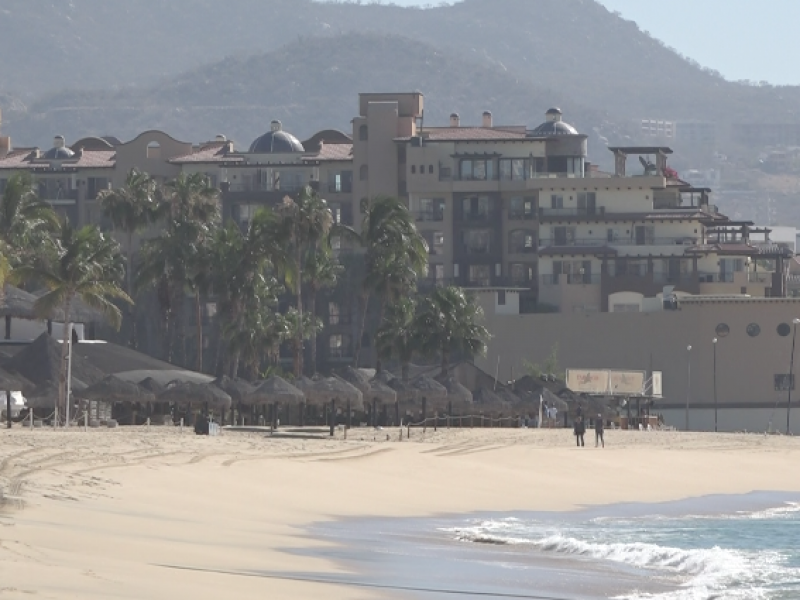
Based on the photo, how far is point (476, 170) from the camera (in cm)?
10581

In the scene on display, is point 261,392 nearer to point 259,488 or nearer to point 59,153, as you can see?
point 259,488

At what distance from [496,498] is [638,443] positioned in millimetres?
21675

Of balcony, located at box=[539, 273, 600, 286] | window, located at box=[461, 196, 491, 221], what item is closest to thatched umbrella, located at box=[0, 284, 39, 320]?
balcony, located at box=[539, 273, 600, 286]

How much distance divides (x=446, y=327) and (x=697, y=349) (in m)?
22.5

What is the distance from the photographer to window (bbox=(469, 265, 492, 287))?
343 ft

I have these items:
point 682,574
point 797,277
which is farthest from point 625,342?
point 682,574

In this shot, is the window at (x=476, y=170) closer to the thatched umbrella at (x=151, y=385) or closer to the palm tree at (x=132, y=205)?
the palm tree at (x=132, y=205)

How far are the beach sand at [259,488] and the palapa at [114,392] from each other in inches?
53.2

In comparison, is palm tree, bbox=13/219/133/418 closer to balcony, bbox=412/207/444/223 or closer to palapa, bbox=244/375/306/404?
palapa, bbox=244/375/306/404

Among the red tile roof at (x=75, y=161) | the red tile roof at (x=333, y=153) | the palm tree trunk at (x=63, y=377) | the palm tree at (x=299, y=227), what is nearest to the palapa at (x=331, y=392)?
the palm tree trunk at (x=63, y=377)

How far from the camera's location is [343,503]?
117ft

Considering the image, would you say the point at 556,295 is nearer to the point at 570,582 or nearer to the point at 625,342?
the point at 625,342

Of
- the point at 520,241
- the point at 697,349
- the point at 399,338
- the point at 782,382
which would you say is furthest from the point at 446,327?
the point at 520,241

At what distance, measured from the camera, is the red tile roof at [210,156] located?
11388 centimetres
